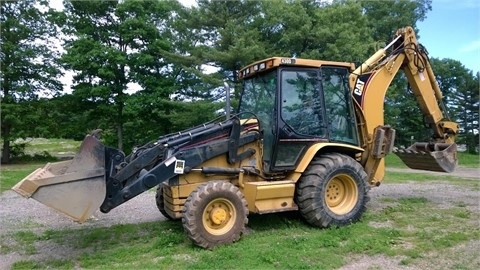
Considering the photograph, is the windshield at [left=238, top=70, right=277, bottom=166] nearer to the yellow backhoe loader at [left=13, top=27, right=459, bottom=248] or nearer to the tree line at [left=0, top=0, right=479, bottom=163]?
the yellow backhoe loader at [left=13, top=27, right=459, bottom=248]

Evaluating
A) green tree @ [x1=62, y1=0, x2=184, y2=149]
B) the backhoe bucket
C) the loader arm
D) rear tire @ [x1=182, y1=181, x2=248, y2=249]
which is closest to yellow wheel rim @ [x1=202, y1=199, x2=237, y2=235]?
rear tire @ [x1=182, y1=181, x2=248, y2=249]

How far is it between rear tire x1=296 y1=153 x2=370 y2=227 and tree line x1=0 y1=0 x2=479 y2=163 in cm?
1131

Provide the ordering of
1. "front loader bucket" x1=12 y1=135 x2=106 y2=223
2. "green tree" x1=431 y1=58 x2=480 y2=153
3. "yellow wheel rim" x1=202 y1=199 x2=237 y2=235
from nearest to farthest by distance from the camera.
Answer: "front loader bucket" x1=12 y1=135 x2=106 y2=223 < "yellow wheel rim" x1=202 y1=199 x2=237 y2=235 < "green tree" x1=431 y1=58 x2=480 y2=153

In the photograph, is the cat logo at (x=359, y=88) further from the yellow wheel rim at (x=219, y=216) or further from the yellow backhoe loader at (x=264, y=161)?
the yellow wheel rim at (x=219, y=216)

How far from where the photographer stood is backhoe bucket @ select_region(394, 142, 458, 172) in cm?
732

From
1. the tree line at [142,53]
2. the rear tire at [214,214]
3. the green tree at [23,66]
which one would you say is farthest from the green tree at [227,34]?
the rear tire at [214,214]

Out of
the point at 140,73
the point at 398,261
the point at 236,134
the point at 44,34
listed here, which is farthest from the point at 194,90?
the point at 398,261

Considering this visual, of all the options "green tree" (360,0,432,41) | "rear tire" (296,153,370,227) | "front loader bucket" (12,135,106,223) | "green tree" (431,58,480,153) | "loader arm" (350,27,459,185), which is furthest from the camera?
"green tree" (431,58,480,153)

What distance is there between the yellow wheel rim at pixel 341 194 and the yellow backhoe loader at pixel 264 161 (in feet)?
0.05

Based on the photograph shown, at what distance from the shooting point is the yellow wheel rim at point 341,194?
5.99 metres

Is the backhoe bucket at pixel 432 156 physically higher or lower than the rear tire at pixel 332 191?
higher

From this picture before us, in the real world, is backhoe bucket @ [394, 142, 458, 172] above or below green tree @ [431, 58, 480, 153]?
below

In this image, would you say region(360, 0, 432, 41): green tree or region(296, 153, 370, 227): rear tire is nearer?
region(296, 153, 370, 227): rear tire

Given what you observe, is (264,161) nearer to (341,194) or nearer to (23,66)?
(341,194)
